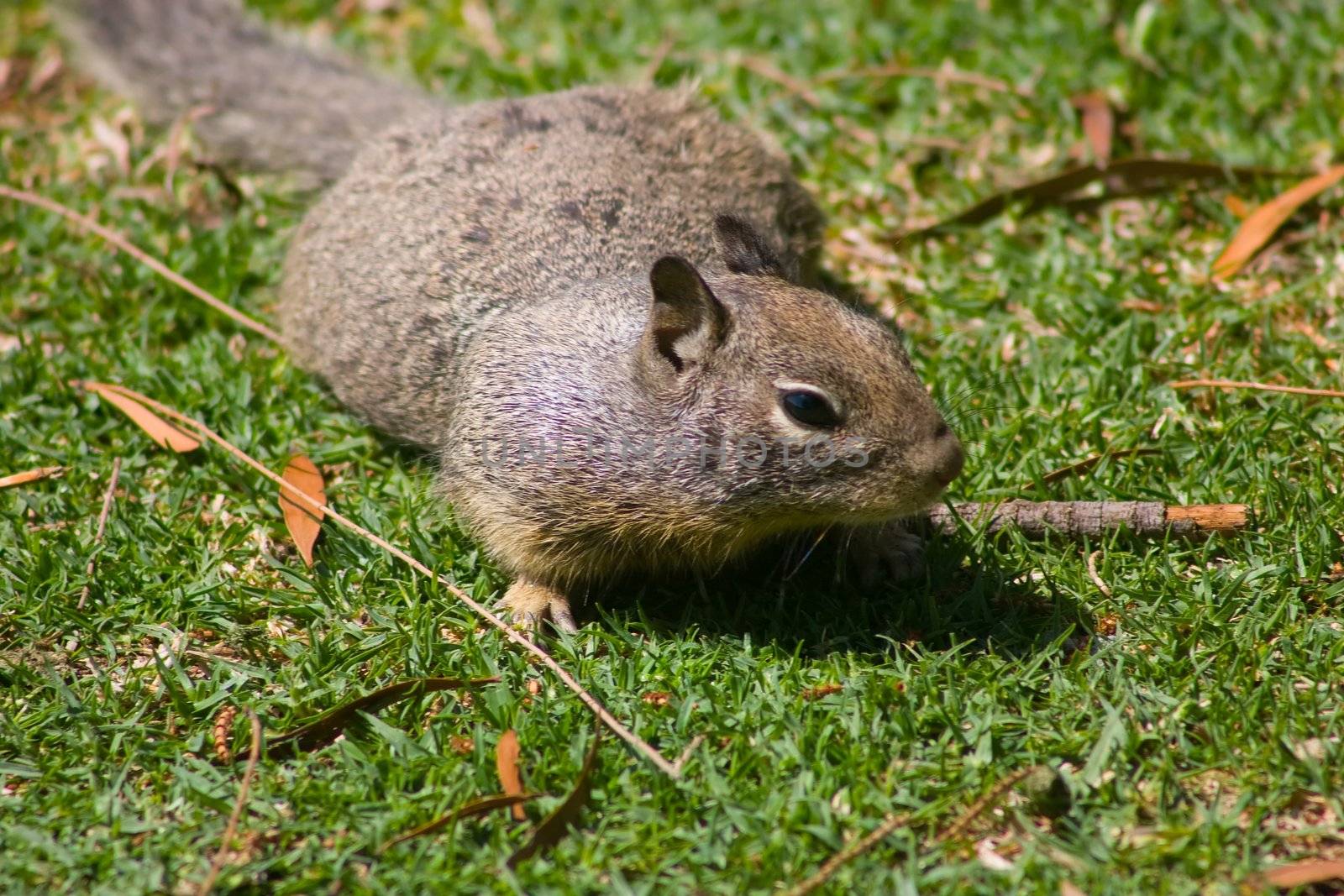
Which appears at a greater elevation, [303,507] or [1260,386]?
[1260,386]

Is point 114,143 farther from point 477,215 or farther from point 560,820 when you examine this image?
A: point 560,820

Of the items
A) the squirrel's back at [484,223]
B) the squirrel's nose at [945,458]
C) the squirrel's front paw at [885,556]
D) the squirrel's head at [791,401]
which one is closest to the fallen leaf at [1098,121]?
the squirrel's back at [484,223]

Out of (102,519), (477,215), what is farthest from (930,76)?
(102,519)

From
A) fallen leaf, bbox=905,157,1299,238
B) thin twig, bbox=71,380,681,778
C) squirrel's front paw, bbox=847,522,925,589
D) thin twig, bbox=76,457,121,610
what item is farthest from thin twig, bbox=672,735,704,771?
fallen leaf, bbox=905,157,1299,238

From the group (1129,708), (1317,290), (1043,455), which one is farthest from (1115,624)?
(1317,290)

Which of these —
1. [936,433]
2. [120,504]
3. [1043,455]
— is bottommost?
[120,504]

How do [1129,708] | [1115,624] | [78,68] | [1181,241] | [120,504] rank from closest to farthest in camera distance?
[1129,708]
[1115,624]
[120,504]
[1181,241]
[78,68]

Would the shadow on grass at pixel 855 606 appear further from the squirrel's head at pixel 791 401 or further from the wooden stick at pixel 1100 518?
the squirrel's head at pixel 791 401

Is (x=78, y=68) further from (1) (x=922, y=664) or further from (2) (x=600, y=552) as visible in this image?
(1) (x=922, y=664)
